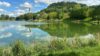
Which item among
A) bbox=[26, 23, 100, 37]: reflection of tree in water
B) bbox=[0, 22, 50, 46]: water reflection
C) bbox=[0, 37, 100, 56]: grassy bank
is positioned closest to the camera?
bbox=[0, 37, 100, 56]: grassy bank

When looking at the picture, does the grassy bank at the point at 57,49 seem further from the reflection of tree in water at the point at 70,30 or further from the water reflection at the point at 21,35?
the reflection of tree in water at the point at 70,30

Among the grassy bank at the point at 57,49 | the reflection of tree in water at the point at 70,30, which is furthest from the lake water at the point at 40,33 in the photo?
the grassy bank at the point at 57,49

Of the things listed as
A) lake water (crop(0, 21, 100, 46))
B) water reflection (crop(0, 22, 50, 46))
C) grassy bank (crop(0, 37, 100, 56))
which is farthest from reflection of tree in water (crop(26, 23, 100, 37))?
grassy bank (crop(0, 37, 100, 56))

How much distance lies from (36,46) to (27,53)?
2.60 metres

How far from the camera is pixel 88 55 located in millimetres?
13891

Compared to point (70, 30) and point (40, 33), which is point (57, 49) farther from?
point (70, 30)

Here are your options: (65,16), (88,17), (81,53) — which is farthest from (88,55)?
(65,16)

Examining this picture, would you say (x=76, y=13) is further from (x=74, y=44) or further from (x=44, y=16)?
(x=74, y=44)

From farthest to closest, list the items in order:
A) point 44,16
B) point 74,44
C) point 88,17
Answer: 1. point 44,16
2. point 88,17
3. point 74,44

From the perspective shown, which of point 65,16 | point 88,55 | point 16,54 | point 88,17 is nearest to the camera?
point 88,55

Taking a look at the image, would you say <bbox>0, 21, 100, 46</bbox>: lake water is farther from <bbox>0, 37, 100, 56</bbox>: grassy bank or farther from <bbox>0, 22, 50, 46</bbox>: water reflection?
<bbox>0, 37, 100, 56</bbox>: grassy bank

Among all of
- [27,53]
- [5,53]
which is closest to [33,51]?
[27,53]

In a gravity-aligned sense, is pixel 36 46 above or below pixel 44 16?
above

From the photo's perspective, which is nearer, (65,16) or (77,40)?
(77,40)
